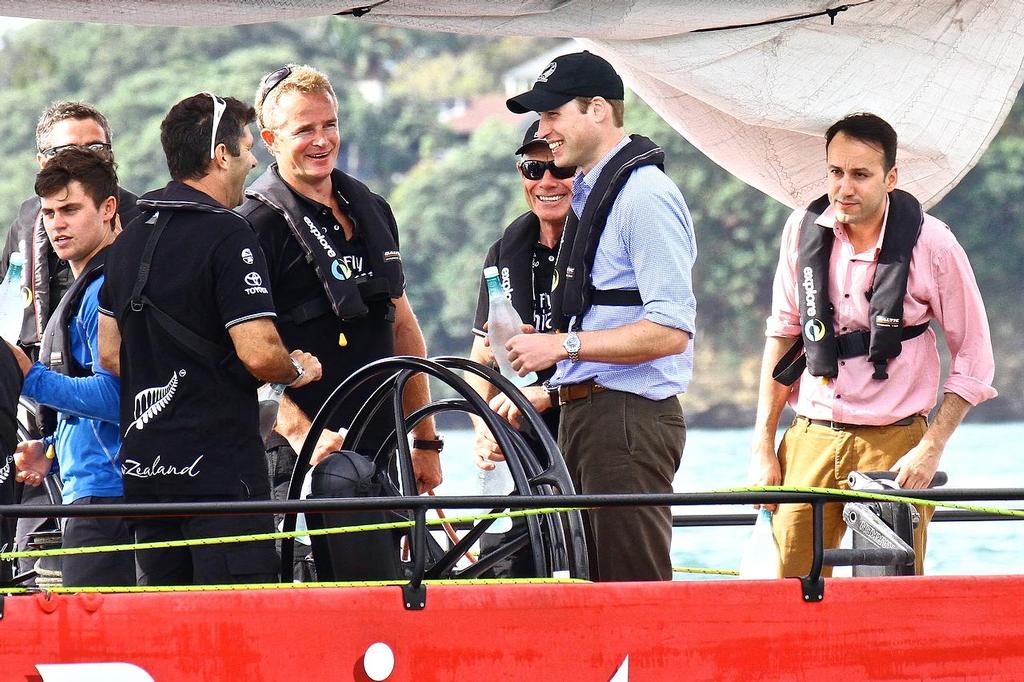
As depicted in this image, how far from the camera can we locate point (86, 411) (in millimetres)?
4078

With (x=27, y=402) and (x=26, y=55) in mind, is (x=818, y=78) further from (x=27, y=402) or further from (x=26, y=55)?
(x=26, y=55)

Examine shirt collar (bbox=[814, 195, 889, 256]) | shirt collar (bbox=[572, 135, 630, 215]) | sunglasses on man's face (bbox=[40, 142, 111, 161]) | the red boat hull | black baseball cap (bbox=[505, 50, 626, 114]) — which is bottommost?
the red boat hull

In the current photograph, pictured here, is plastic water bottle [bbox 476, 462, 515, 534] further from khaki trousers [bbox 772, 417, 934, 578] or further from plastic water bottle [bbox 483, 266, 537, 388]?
khaki trousers [bbox 772, 417, 934, 578]

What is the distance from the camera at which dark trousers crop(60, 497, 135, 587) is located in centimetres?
399

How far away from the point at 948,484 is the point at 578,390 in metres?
17.0

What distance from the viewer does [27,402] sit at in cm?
523

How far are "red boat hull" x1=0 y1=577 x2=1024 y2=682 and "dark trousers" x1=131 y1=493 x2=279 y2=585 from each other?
520 millimetres

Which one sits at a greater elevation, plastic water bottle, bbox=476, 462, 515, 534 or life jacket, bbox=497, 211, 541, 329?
life jacket, bbox=497, 211, 541, 329

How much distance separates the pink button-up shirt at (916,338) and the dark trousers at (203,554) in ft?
5.94

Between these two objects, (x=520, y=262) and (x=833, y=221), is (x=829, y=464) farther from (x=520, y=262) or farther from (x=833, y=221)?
(x=520, y=262)

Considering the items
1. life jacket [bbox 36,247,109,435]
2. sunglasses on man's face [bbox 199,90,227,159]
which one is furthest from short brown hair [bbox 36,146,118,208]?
sunglasses on man's face [bbox 199,90,227,159]

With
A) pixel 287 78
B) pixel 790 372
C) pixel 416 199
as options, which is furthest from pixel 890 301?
pixel 416 199

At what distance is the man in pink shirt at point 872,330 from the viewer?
458 cm

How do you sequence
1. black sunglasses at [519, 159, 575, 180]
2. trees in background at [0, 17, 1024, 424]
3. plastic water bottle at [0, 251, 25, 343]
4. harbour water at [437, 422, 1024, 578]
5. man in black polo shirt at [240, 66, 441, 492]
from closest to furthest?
plastic water bottle at [0, 251, 25, 343], man in black polo shirt at [240, 66, 441, 492], black sunglasses at [519, 159, 575, 180], harbour water at [437, 422, 1024, 578], trees in background at [0, 17, 1024, 424]
